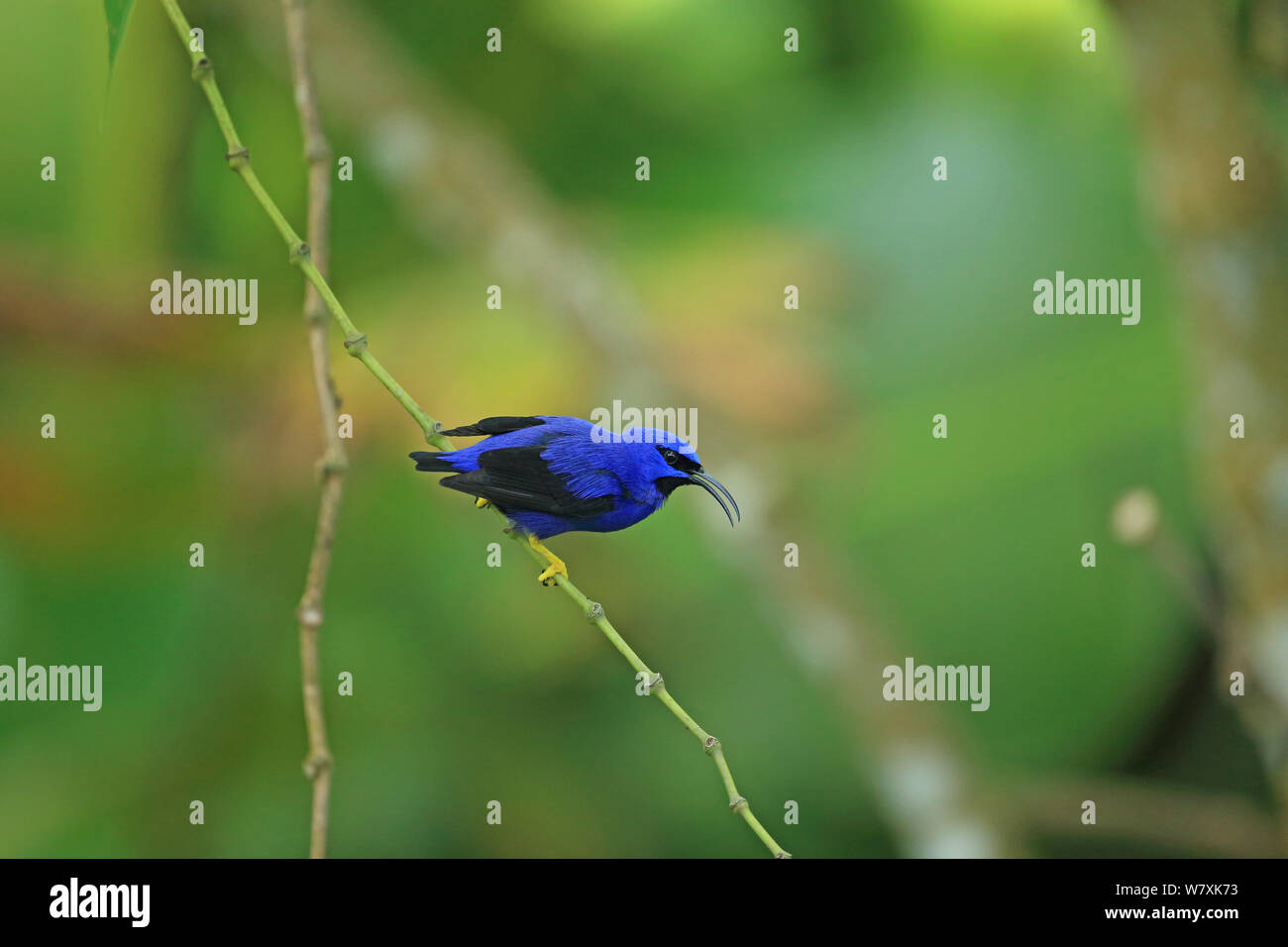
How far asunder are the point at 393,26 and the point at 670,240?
766 millimetres

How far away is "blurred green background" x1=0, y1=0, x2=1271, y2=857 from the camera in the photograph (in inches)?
83.3

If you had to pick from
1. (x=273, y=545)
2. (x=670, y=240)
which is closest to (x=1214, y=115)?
(x=670, y=240)

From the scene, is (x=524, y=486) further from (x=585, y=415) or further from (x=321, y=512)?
(x=585, y=415)

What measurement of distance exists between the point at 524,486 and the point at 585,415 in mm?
1025

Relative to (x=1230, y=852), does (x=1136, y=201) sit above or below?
above

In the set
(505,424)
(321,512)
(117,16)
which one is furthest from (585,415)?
(117,16)

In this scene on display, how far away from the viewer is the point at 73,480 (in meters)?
2.24

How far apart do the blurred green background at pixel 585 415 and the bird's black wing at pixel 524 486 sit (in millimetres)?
941

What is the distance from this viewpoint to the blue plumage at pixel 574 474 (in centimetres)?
111

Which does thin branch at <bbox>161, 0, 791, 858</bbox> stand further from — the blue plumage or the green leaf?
the blue plumage

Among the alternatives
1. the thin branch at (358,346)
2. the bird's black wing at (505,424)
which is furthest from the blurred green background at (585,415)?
the thin branch at (358,346)

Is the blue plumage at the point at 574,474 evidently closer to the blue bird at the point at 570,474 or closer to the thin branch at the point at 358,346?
the blue bird at the point at 570,474

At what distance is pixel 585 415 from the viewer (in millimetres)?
2129

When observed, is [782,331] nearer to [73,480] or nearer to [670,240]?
[670,240]
